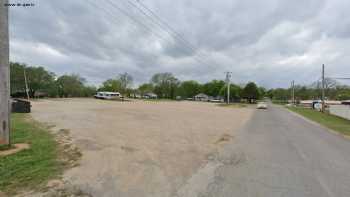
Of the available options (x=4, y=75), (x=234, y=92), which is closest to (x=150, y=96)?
(x=234, y=92)

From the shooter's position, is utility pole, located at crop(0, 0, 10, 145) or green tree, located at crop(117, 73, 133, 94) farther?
green tree, located at crop(117, 73, 133, 94)

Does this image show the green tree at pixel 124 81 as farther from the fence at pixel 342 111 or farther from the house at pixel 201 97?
the fence at pixel 342 111

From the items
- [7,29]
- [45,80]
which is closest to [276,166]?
[7,29]

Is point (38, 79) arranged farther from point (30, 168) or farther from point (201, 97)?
point (201, 97)

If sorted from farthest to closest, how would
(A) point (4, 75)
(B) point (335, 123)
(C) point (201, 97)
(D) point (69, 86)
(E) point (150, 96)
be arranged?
(E) point (150, 96) < (C) point (201, 97) < (D) point (69, 86) < (B) point (335, 123) < (A) point (4, 75)

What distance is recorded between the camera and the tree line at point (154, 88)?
55719 millimetres

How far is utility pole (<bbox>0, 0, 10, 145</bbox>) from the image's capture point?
232 inches

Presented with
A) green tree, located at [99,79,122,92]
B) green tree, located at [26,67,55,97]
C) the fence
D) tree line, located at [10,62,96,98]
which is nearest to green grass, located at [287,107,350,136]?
the fence

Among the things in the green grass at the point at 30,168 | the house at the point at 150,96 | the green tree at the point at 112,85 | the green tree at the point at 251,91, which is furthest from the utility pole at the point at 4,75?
the house at the point at 150,96

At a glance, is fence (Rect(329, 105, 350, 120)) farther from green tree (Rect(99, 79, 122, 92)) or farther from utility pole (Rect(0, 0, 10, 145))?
green tree (Rect(99, 79, 122, 92))

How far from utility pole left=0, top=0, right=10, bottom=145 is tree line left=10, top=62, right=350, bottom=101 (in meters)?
57.2

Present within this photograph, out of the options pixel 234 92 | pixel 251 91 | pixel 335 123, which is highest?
pixel 251 91

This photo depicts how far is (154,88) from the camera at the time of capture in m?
102

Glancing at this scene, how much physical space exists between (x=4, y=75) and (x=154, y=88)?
9593 cm
